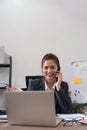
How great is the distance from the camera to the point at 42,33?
389 centimetres

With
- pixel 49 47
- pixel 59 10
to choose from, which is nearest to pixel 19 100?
pixel 49 47

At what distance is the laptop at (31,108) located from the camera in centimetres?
137

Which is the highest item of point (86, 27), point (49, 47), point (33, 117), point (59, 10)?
point (59, 10)

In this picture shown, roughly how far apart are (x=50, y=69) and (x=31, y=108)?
2.68 ft

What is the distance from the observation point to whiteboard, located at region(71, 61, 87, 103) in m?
3.64

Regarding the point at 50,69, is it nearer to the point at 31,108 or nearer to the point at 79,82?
the point at 31,108

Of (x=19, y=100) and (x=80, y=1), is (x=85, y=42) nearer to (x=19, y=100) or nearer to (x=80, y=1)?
(x=80, y=1)

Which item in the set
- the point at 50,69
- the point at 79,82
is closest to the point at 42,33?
the point at 79,82

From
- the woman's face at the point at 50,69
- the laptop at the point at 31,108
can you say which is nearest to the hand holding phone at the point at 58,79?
the woman's face at the point at 50,69

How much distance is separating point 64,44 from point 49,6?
0.70 m

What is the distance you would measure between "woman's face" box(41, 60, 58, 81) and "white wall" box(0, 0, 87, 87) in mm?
1596

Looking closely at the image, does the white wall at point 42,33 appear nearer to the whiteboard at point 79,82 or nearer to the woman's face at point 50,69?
the whiteboard at point 79,82

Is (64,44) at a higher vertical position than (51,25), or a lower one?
lower

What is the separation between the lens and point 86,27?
12.5ft
